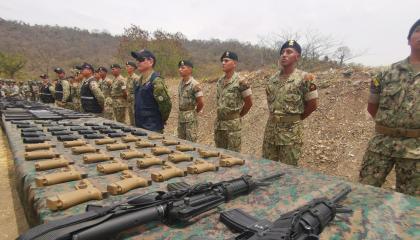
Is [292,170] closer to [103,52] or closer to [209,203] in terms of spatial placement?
[209,203]

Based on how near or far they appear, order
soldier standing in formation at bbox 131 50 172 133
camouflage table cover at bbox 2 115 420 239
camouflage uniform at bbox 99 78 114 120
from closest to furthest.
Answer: camouflage table cover at bbox 2 115 420 239 < soldier standing in formation at bbox 131 50 172 133 < camouflage uniform at bbox 99 78 114 120

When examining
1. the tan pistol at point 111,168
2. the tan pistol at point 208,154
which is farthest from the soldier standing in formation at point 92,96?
the tan pistol at point 111,168

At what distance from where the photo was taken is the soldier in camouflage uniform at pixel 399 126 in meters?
2.71

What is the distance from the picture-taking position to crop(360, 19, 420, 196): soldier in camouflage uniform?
271 centimetres

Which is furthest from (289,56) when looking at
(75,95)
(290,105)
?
(75,95)

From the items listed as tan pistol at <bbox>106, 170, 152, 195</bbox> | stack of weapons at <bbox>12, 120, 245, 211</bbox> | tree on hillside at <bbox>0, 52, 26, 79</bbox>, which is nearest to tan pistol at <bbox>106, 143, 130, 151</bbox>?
stack of weapons at <bbox>12, 120, 245, 211</bbox>

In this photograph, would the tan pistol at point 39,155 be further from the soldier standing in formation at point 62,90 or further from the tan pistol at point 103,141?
the soldier standing in formation at point 62,90

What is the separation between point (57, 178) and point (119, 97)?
6564 millimetres

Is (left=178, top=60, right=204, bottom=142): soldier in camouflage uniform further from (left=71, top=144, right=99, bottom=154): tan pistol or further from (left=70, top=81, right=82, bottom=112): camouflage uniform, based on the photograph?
(left=70, top=81, right=82, bottom=112): camouflage uniform

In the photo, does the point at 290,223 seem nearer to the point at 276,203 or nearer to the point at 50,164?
the point at 276,203

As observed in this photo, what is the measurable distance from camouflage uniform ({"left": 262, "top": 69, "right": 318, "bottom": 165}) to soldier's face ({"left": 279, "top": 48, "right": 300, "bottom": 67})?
16cm

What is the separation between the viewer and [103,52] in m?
57.9

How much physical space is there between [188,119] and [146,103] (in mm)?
1173

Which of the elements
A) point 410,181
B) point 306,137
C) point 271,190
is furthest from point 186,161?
point 306,137
